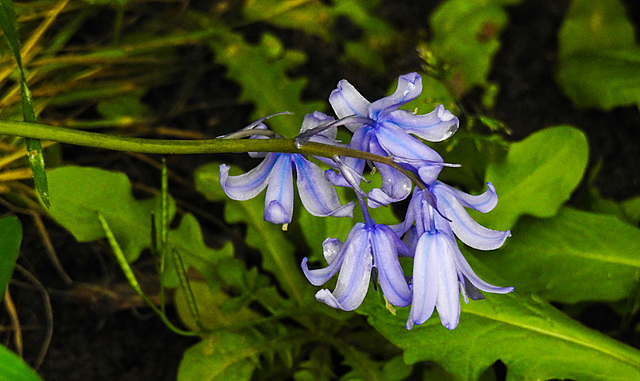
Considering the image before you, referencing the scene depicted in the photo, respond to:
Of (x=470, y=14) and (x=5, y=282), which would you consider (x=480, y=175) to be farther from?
(x=5, y=282)

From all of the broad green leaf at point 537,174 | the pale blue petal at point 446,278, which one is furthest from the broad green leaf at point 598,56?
the pale blue petal at point 446,278

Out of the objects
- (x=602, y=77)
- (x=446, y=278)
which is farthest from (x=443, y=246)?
(x=602, y=77)

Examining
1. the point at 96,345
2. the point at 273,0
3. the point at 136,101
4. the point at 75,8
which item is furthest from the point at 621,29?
the point at 96,345

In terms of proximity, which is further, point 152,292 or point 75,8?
point 75,8

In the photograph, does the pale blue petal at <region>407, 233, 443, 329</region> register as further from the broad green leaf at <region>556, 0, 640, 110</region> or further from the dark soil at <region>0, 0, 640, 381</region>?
the broad green leaf at <region>556, 0, 640, 110</region>

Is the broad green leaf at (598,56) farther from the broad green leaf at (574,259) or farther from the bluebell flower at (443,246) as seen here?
the bluebell flower at (443,246)

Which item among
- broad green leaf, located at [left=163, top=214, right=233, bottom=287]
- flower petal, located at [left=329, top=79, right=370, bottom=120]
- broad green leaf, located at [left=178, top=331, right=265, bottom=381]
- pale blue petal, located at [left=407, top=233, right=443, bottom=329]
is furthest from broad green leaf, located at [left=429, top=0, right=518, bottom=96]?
pale blue petal, located at [left=407, top=233, right=443, bottom=329]

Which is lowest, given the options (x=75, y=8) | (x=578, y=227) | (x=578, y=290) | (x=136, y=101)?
(x=578, y=290)
